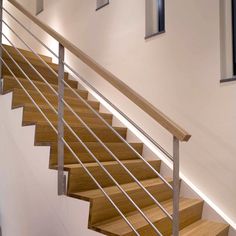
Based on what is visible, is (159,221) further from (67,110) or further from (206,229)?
(67,110)

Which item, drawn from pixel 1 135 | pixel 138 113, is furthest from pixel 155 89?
pixel 1 135

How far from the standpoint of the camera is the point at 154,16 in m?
3.09

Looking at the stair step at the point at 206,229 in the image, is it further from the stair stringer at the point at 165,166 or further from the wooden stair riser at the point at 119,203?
the wooden stair riser at the point at 119,203

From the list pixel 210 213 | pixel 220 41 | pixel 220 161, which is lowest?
pixel 210 213

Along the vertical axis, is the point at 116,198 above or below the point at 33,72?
below

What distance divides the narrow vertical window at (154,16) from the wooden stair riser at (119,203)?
1.63 m

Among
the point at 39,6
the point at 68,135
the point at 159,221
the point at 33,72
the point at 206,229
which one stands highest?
the point at 39,6

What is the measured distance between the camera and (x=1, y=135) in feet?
8.23

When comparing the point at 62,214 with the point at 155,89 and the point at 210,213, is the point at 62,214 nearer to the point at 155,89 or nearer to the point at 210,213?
the point at 210,213

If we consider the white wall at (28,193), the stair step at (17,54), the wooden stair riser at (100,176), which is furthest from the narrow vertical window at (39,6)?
the wooden stair riser at (100,176)

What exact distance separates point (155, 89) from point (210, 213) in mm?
1261

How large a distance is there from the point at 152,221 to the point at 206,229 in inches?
22.7

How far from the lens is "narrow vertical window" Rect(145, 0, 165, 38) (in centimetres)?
306

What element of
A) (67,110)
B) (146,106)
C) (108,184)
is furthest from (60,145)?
(67,110)
